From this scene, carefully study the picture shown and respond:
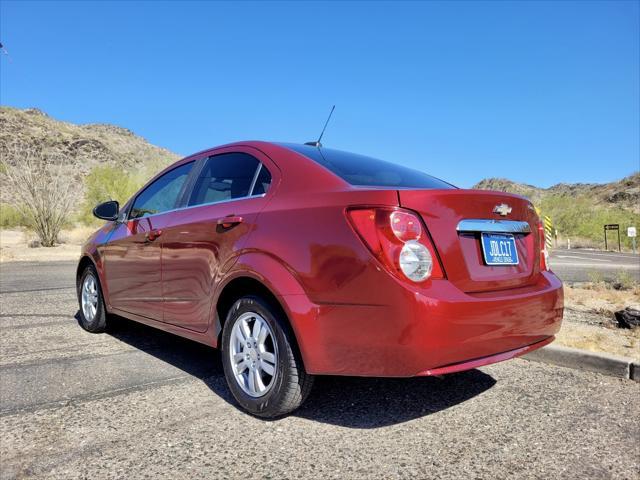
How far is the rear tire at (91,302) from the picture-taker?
4902 millimetres

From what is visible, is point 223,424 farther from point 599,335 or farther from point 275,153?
point 599,335

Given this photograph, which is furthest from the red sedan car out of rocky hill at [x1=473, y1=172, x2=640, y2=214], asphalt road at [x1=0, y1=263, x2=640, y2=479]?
rocky hill at [x1=473, y1=172, x2=640, y2=214]

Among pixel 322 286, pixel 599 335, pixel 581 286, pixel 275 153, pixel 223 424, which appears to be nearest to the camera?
pixel 322 286

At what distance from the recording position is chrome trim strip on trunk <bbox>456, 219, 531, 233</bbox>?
8.30ft

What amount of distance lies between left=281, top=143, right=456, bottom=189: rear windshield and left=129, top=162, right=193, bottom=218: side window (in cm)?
111

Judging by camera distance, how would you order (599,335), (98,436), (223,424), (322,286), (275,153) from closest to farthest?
(322,286), (98,436), (223,424), (275,153), (599,335)

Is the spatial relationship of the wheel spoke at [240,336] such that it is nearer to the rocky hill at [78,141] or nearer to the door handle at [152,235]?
Result: the door handle at [152,235]

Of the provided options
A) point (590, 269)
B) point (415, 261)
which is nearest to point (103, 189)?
point (590, 269)

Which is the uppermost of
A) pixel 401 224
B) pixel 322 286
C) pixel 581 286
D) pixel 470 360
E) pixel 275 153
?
pixel 275 153

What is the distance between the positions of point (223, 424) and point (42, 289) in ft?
22.8

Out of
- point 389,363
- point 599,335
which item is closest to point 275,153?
point 389,363

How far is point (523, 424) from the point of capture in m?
2.84

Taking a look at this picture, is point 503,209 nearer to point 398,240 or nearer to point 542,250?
point 542,250

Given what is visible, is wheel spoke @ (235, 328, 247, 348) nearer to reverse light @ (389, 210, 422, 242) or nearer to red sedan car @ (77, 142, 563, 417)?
red sedan car @ (77, 142, 563, 417)
